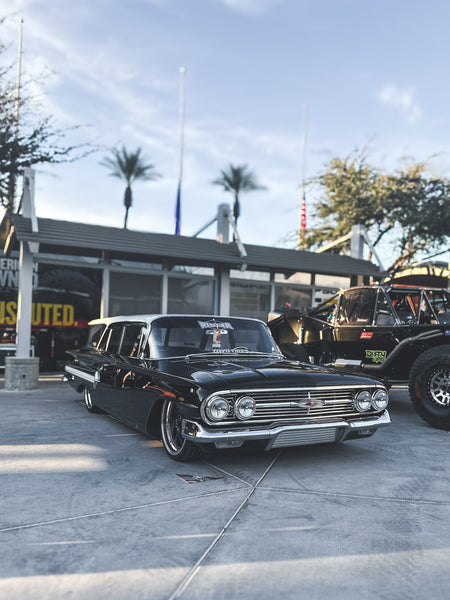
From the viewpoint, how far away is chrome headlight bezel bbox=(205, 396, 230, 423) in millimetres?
4500

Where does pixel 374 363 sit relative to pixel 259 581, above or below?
above

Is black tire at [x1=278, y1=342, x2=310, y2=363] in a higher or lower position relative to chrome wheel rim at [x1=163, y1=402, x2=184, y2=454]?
higher

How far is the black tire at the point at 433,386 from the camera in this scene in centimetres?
682

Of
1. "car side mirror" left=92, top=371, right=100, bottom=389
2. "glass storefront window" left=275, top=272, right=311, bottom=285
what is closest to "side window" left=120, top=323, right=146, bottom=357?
"car side mirror" left=92, top=371, right=100, bottom=389

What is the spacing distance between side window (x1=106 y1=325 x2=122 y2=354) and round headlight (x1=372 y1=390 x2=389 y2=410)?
3.11 m

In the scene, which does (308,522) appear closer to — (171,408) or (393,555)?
(393,555)

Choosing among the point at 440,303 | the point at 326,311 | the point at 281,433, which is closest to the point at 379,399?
the point at 281,433

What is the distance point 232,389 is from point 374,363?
429cm

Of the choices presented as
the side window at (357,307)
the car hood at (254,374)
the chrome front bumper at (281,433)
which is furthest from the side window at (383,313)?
the chrome front bumper at (281,433)

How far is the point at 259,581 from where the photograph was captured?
276cm

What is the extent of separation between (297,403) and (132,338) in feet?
7.66

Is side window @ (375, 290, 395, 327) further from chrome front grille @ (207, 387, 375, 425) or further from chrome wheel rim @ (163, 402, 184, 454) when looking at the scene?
chrome wheel rim @ (163, 402, 184, 454)

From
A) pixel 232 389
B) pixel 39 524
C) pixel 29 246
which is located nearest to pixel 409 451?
pixel 232 389

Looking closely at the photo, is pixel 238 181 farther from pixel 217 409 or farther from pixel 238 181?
pixel 217 409
